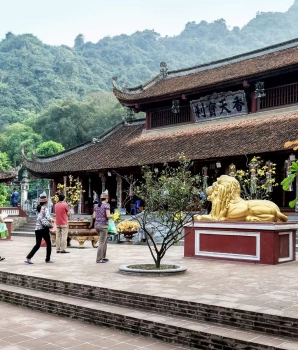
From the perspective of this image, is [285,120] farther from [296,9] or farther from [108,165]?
[296,9]

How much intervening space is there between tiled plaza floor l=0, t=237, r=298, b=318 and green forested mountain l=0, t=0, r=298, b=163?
135ft

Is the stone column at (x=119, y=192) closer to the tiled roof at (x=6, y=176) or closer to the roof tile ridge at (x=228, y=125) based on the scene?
the roof tile ridge at (x=228, y=125)

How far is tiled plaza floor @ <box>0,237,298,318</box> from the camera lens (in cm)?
552

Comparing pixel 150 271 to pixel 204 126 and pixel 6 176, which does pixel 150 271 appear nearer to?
pixel 204 126

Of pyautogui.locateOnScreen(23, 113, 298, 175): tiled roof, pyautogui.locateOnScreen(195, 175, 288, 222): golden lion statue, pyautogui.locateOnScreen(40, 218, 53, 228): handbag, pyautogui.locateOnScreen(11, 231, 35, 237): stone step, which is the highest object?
pyautogui.locateOnScreen(23, 113, 298, 175): tiled roof

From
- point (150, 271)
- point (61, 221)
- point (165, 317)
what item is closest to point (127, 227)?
point (61, 221)

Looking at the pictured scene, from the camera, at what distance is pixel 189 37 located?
107125 millimetres

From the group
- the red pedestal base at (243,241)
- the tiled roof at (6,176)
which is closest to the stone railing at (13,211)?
the tiled roof at (6,176)

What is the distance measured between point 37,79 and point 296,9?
3413 inches

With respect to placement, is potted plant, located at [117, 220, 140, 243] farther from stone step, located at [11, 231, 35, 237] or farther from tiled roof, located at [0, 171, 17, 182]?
tiled roof, located at [0, 171, 17, 182]

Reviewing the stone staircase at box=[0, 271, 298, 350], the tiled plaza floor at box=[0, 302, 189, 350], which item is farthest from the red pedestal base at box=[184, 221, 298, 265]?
the tiled plaza floor at box=[0, 302, 189, 350]

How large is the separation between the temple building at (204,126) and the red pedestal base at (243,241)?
5939mm

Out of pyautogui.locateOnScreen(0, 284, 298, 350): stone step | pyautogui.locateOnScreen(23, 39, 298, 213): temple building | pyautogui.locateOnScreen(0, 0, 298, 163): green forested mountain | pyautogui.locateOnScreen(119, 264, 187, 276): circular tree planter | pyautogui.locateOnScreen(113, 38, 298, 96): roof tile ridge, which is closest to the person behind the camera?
pyautogui.locateOnScreen(0, 284, 298, 350): stone step

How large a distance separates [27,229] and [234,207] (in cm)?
1362
